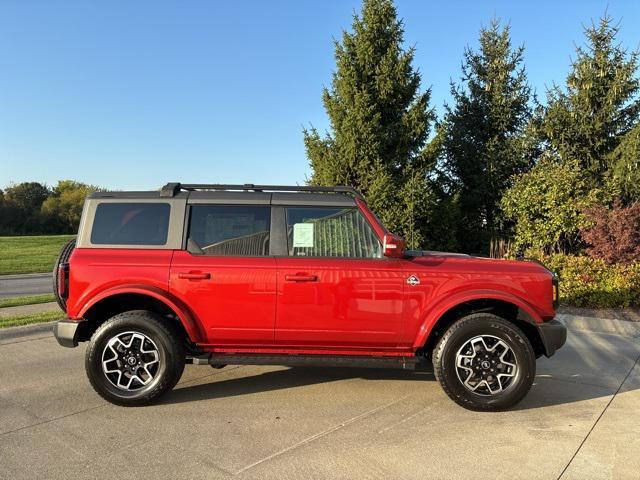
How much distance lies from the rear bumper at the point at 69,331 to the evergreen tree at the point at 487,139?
37.9 feet

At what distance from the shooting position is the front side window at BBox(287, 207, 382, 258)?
4.25 m

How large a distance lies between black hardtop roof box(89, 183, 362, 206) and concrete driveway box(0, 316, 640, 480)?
1823mm

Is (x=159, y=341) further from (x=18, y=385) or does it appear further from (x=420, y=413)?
(x=420, y=413)

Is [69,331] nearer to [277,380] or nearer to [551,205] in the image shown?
[277,380]

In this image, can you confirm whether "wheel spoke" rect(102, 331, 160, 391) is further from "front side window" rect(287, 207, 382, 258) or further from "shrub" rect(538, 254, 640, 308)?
"shrub" rect(538, 254, 640, 308)

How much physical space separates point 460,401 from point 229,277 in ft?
7.42

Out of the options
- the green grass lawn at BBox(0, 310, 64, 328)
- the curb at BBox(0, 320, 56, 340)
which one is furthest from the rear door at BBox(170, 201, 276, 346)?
the green grass lawn at BBox(0, 310, 64, 328)

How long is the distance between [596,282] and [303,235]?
292 inches

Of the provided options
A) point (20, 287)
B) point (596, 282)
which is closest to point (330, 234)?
point (596, 282)

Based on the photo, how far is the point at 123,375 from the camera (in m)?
4.15

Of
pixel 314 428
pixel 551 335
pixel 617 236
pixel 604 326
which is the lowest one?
pixel 314 428

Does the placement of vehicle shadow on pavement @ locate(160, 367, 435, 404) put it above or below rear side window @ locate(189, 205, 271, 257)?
below

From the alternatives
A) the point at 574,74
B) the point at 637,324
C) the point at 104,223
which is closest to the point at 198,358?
the point at 104,223

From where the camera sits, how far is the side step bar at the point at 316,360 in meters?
4.10
